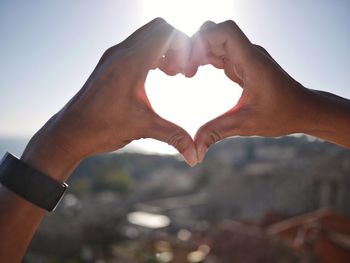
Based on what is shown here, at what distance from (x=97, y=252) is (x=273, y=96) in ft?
69.4

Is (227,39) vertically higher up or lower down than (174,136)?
higher up

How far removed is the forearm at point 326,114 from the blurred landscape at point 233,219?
281 centimetres

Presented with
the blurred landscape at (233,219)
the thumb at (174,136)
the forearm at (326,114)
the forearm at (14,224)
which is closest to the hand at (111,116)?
the thumb at (174,136)

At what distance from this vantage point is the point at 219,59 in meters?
1.81

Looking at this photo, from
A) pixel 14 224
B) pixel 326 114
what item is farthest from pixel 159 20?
pixel 14 224

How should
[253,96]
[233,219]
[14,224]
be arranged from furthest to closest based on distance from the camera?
[233,219]
[253,96]
[14,224]

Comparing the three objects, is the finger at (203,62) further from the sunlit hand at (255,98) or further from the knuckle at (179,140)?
the knuckle at (179,140)

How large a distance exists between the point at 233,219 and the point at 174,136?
19765 mm

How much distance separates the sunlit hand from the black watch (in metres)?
0.49

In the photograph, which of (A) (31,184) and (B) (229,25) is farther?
(B) (229,25)

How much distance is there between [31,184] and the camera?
1.30 metres

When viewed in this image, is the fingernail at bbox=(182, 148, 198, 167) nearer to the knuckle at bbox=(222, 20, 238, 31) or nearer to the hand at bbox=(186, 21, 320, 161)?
the hand at bbox=(186, 21, 320, 161)

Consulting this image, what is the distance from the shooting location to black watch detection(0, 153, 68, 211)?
131cm

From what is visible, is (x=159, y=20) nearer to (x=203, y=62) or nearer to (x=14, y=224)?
Result: (x=203, y=62)
